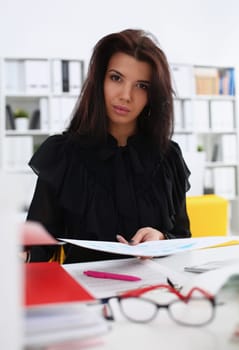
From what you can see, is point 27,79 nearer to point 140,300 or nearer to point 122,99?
point 122,99

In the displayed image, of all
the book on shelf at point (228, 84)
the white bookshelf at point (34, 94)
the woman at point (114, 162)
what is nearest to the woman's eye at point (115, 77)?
the woman at point (114, 162)

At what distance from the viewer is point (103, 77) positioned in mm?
1495

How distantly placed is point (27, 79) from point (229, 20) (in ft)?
8.07

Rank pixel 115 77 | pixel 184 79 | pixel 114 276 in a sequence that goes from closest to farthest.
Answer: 1. pixel 114 276
2. pixel 115 77
3. pixel 184 79

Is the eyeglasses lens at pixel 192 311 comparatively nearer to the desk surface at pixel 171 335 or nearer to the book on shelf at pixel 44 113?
the desk surface at pixel 171 335

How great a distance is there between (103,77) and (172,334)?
3.82 feet

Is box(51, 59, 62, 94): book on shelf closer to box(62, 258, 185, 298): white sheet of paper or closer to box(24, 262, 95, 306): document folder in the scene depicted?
box(62, 258, 185, 298): white sheet of paper

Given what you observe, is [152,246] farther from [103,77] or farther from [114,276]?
[103,77]

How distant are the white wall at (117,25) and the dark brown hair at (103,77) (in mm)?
3037

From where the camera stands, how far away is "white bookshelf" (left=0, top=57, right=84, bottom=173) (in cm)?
412

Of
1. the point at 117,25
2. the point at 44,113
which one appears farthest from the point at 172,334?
the point at 117,25

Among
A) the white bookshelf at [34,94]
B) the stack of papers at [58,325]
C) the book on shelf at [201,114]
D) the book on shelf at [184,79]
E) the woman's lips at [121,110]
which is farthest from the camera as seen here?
the book on shelf at [201,114]

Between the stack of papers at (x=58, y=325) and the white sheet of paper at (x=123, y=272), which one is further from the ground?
the stack of papers at (x=58, y=325)

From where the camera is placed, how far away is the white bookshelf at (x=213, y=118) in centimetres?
458
